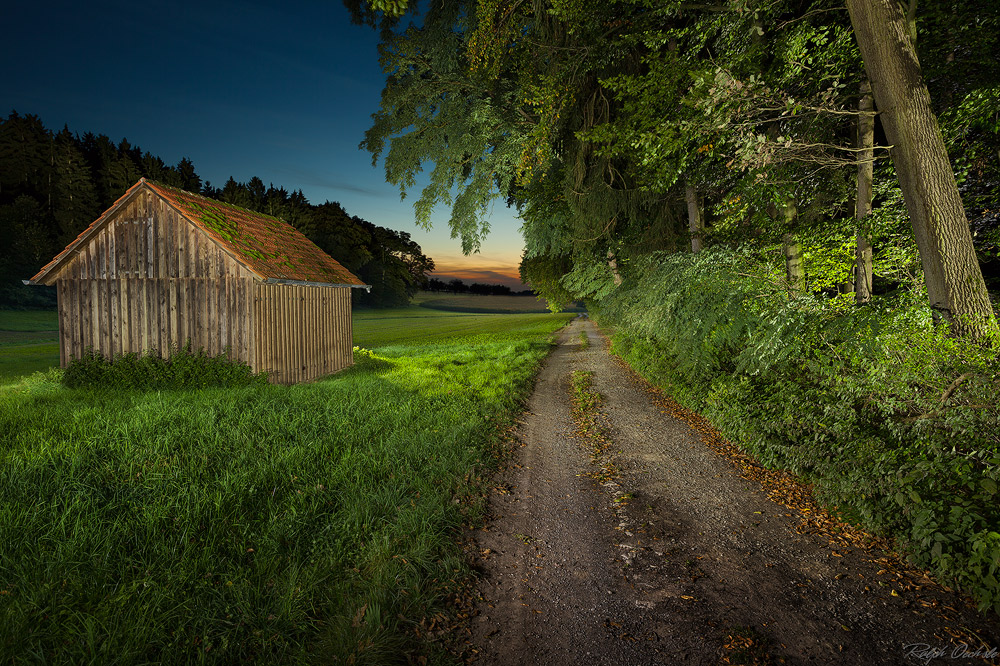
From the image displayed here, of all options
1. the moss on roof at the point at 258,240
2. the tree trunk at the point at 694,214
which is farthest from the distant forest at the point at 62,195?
the tree trunk at the point at 694,214

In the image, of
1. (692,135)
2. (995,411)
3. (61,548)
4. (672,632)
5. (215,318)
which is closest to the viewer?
(672,632)

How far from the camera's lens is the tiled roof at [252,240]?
10.7 metres

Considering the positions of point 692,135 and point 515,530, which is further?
point 692,135

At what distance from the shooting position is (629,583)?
3582mm

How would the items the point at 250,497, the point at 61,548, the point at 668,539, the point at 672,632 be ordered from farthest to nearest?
the point at 250,497 → the point at 668,539 → the point at 61,548 → the point at 672,632

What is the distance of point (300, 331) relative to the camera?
41.8 feet

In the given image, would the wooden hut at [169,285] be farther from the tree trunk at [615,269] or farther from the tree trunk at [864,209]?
the tree trunk at [615,269]

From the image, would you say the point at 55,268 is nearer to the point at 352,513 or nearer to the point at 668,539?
the point at 352,513

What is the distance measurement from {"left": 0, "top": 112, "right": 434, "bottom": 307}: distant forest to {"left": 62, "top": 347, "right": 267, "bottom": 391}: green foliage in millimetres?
35946

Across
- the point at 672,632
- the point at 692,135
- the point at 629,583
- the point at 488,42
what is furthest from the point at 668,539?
the point at 488,42

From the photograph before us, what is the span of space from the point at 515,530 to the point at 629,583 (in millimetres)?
1316

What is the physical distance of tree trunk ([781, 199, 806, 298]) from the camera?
7820mm

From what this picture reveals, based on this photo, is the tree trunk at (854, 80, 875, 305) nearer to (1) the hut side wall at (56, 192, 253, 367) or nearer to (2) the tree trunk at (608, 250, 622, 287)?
(2) the tree trunk at (608, 250, 622, 287)

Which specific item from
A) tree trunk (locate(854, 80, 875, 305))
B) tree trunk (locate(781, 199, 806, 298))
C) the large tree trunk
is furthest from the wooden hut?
tree trunk (locate(854, 80, 875, 305))
